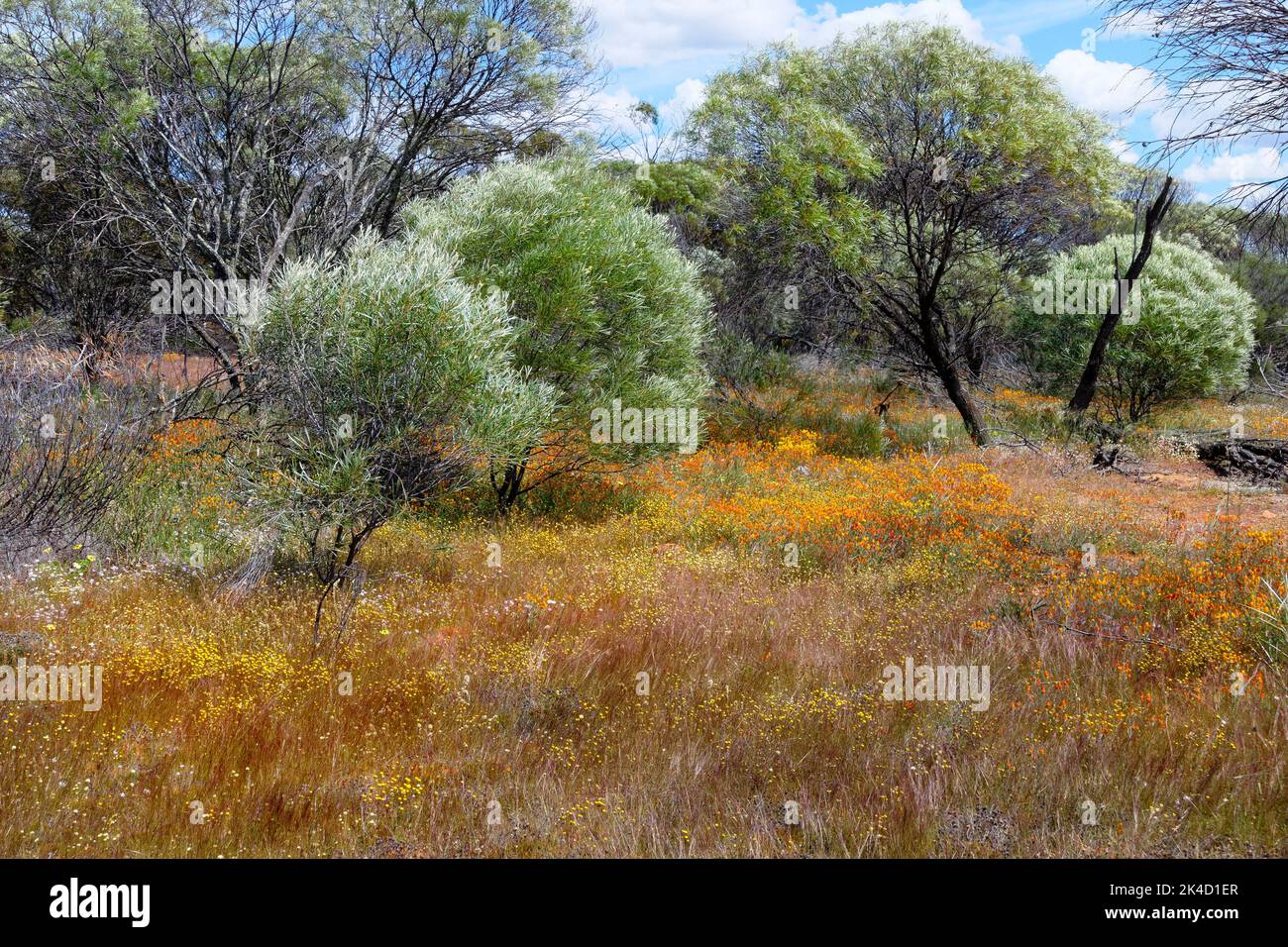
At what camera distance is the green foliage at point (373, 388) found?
7512 mm

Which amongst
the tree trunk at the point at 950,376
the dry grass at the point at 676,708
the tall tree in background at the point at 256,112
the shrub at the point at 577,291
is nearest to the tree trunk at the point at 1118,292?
the tree trunk at the point at 950,376

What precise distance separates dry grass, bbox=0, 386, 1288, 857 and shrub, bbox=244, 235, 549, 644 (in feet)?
3.13

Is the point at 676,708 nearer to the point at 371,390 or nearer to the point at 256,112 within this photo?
the point at 371,390

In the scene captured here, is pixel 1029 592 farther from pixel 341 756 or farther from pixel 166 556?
pixel 166 556

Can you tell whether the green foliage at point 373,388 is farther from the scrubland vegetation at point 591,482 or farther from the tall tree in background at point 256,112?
the tall tree in background at point 256,112

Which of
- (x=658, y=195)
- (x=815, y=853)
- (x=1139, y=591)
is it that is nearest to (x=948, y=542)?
(x=1139, y=591)

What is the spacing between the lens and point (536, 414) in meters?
8.95

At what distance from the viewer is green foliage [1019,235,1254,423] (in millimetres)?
18375

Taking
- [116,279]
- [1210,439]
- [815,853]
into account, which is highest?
[116,279]

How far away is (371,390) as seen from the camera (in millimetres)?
7527

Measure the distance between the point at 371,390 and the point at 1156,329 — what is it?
1775 cm

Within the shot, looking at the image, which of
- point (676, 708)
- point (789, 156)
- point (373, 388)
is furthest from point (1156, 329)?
point (373, 388)

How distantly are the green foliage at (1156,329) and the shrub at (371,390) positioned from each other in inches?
570

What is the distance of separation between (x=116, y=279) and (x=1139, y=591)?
2358 centimetres
